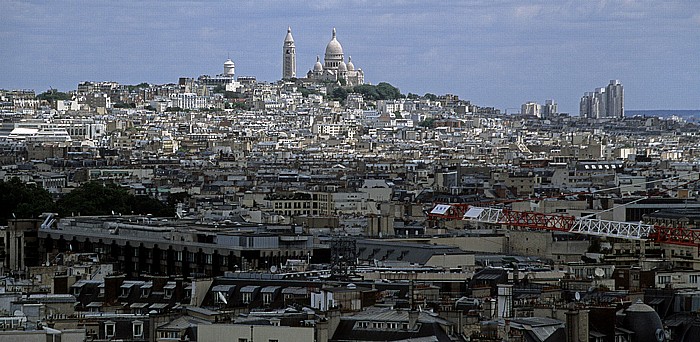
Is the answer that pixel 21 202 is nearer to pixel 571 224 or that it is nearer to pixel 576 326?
pixel 571 224

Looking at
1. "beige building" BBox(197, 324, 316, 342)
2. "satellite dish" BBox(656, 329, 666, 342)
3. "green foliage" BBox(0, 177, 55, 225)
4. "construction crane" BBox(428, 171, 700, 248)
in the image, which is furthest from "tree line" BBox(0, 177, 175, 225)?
"beige building" BBox(197, 324, 316, 342)

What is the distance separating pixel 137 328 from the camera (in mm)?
27688

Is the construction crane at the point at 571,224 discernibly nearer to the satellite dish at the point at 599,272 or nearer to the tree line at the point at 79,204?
the tree line at the point at 79,204

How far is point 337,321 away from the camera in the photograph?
25.8 meters

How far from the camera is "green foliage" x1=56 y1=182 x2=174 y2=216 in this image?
69.9 m

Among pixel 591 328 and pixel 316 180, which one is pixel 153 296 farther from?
pixel 316 180

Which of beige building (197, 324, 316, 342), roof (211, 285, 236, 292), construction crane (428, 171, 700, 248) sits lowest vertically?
construction crane (428, 171, 700, 248)

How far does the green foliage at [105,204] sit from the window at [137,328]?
3974 cm

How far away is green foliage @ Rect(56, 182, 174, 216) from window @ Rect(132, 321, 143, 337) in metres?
39.7

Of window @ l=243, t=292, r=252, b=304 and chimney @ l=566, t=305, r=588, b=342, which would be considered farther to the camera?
window @ l=243, t=292, r=252, b=304

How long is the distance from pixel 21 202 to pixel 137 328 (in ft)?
155

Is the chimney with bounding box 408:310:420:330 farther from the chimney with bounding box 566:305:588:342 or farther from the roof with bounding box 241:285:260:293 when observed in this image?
the roof with bounding box 241:285:260:293

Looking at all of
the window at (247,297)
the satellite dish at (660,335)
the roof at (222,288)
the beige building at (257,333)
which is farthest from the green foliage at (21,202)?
the beige building at (257,333)

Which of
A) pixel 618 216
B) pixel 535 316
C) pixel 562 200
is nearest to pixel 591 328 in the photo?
pixel 535 316
